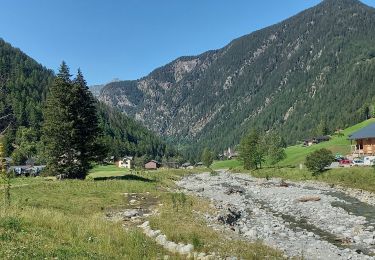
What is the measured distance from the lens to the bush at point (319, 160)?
3307 inches

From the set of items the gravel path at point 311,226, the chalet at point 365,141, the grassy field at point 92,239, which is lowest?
the gravel path at point 311,226

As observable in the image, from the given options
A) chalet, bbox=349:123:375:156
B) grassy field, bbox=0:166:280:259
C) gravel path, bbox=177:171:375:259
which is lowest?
gravel path, bbox=177:171:375:259

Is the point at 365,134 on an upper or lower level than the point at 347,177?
upper

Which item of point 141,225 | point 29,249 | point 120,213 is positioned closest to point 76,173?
point 120,213

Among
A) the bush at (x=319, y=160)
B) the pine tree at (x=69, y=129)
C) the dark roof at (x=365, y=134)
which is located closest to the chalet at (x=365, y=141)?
the dark roof at (x=365, y=134)

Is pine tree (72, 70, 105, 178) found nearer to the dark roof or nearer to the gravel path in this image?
the gravel path

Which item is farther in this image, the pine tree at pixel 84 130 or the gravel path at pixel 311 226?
the pine tree at pixel 84 130

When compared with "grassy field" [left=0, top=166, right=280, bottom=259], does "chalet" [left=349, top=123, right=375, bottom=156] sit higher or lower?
higher

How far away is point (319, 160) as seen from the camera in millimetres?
84750

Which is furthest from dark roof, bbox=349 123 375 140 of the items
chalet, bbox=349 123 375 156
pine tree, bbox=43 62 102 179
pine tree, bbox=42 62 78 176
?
pine tree, bbox=42 62 78 176

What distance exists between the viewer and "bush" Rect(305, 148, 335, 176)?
84.0m

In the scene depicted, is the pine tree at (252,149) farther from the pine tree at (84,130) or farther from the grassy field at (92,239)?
the grassy field at (92,239)

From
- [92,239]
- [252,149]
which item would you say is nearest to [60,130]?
[92,239]

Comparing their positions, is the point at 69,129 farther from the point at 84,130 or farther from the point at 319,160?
the point at 319,160
